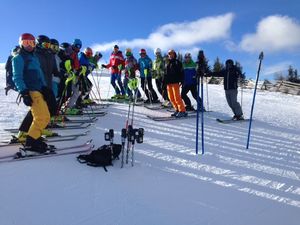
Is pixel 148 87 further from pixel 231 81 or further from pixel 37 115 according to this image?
pixel 37 115

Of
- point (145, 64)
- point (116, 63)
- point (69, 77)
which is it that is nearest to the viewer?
point (69, 77)

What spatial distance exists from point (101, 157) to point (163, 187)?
131 centimetres

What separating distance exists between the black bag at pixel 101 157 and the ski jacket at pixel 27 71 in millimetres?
1519

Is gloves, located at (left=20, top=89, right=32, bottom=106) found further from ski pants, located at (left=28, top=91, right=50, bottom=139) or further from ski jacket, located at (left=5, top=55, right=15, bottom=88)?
ski jacket, located at (left=5, top=55, right=15, bottom=88)

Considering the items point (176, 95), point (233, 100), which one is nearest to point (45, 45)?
point (176, 95)

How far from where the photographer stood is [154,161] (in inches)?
276

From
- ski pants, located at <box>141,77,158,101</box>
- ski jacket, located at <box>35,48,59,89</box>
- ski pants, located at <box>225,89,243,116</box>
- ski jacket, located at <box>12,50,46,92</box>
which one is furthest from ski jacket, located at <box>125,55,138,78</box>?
ski jacket, located at <box>12,50,46,92</box>

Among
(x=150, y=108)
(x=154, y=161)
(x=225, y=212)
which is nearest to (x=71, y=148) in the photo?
(x=154, y=161)

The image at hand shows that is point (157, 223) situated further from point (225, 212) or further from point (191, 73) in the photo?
point (191, 73)

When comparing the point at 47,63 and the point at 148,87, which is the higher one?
the point at 47,63

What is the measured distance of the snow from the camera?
15.6ft

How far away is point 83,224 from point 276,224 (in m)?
2.50

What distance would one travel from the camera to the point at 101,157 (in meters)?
6.43

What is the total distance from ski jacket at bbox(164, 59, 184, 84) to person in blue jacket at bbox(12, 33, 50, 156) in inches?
214
